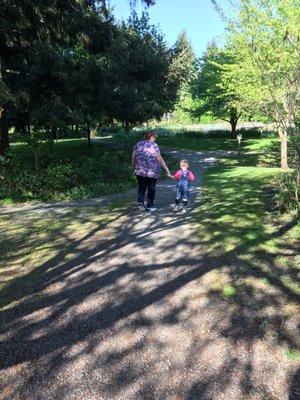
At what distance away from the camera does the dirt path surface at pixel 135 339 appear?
125 inches

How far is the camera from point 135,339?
3.84 m

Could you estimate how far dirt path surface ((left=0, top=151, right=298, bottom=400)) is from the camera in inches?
125

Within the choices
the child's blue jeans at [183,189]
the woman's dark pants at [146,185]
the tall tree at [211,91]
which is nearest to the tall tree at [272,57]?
the child's blue jeans at [183,189]

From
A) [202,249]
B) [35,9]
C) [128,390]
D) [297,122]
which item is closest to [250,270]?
[202,249]

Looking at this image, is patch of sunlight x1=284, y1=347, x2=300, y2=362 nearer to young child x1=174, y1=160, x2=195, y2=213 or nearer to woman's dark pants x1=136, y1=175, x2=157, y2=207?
young child x1=174, y1=160, x2=195, y2=213

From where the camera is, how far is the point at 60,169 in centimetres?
1275

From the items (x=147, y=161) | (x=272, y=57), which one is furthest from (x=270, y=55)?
(x=147, y=161)

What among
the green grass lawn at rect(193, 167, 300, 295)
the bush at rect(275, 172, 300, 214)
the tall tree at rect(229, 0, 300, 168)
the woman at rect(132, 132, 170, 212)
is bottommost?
the green grass lawn at rect(193, 167, 300, 295)

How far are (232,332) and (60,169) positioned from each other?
32.2 ft

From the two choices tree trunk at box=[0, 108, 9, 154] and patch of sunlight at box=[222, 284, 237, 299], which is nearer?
patch of sunlight at box=[222, 284, 237, 299]

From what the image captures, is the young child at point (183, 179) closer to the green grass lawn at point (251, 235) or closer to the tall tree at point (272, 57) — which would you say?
the green grass lawn at point (251, 235)

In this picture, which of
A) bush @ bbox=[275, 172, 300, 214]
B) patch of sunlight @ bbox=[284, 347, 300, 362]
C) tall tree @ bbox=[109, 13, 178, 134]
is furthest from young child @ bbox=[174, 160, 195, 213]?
tall tree @ bbox=[109, 13, 178, 134]

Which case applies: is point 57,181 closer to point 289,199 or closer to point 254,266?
point 289,199

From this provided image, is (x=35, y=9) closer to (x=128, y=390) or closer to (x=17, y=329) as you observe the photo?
(x=17, y=329)
